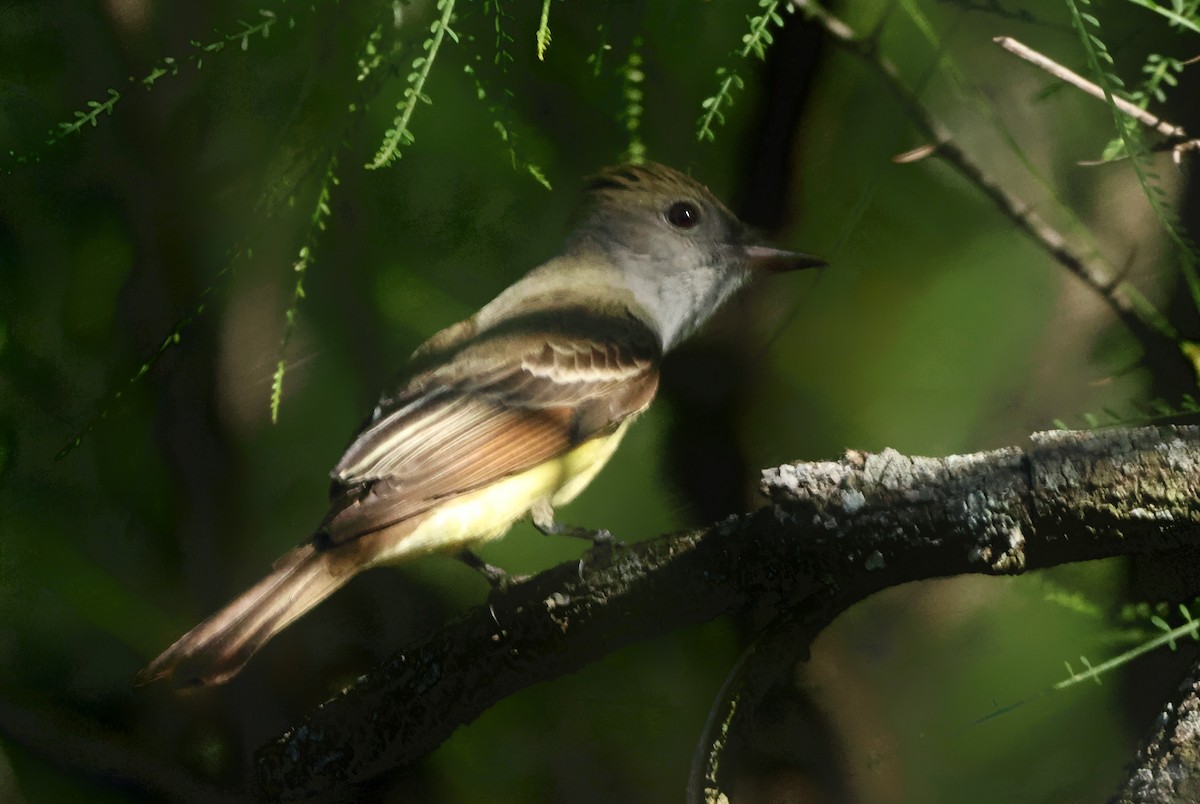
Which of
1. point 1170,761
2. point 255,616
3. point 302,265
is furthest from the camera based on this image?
point 302,265

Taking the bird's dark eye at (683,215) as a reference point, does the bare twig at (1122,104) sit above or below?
above

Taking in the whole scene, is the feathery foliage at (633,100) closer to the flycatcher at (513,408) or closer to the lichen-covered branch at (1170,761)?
the flycatcher at (513,408)

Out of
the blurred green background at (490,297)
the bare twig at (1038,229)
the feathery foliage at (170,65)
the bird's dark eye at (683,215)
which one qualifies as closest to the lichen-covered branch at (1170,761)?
the blurred green background at (490,297)

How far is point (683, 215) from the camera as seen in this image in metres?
1.33

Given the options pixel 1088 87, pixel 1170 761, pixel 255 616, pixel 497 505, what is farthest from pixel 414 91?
pixel 1170 761

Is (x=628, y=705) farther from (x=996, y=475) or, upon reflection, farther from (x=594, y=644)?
(x=996, y=475)

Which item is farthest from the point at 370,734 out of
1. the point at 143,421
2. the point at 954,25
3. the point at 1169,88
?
the point at 1169,88

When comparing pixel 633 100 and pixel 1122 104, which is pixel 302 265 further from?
pixel 1122 104

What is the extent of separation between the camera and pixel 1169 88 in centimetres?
114

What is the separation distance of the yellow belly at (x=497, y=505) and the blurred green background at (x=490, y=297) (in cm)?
3

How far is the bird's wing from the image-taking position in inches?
47.8

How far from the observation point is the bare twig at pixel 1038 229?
1113 mm

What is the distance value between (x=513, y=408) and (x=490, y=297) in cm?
15

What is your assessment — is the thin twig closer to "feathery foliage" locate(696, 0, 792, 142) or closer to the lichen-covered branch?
"feathery foliage" locate(696, 0, 792, 142)
